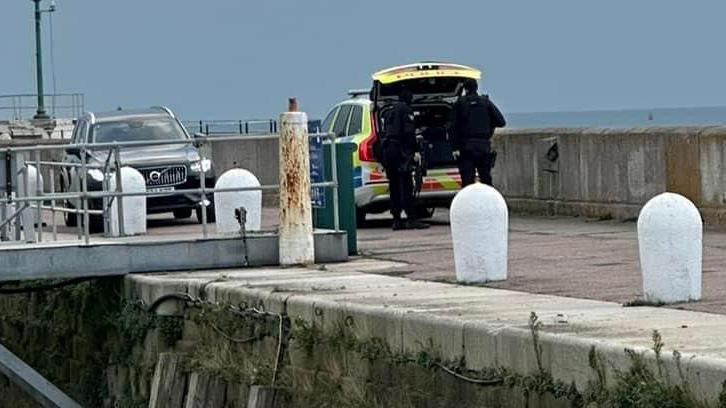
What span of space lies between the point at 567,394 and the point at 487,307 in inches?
90.7

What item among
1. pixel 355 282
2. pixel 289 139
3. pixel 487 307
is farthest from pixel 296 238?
pixel 487 307

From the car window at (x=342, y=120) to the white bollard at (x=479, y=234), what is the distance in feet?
31.5

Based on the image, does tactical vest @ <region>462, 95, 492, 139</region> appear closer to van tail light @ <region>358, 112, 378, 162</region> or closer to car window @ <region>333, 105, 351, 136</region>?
van tail light @ <region>358, 112, 378, 162</region>

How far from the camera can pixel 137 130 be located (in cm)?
2614

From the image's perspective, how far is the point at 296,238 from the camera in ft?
52.9

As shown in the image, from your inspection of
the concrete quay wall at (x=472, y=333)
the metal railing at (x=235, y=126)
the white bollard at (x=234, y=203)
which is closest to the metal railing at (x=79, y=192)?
the white bollard at (x=234, y=203)

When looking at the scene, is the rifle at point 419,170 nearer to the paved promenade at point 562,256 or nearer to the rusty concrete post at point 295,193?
the paved promenade at point 562,256

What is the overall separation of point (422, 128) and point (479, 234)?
8.85 m

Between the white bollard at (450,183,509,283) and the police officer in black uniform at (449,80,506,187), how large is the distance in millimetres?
7224

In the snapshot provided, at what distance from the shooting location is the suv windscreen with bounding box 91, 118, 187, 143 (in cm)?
2588

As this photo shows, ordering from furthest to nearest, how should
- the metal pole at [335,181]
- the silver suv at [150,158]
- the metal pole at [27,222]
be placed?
1. the silver suv at [150,158]
2. the metal pole at [27,222]
3. the metal pole at [335,181]

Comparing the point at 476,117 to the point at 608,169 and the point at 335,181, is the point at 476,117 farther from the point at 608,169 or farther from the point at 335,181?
the point at 335,181

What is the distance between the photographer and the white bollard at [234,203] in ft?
58.1

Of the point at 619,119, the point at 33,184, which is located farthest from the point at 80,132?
the point at 619,119
